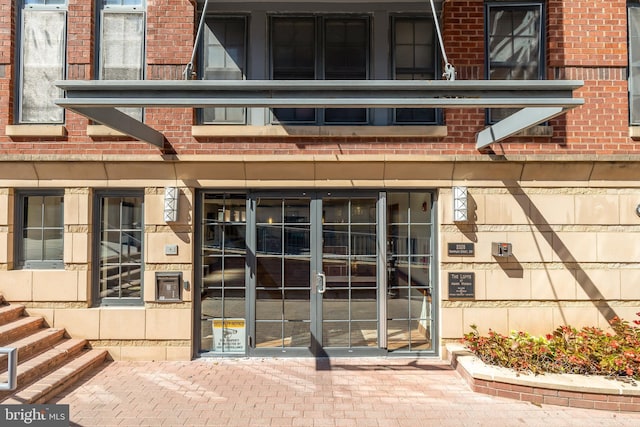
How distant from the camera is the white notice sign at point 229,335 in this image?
20.2 feet

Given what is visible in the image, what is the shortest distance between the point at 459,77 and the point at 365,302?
13.0 feet

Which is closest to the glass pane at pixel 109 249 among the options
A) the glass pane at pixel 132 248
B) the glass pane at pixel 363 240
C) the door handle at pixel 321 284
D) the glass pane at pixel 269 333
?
the glass pane at pixel 132 248

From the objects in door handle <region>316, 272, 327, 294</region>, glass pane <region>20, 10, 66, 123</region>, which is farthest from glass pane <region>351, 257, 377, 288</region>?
glass pane <region>20, 10, 66, 123</region>

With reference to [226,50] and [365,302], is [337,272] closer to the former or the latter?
[365,302]

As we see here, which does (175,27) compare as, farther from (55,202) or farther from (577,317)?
(577,317)

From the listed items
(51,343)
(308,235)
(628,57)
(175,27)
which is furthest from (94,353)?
(628,57)

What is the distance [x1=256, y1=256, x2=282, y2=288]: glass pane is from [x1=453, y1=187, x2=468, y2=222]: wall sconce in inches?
117

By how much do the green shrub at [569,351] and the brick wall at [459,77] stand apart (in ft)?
9.20

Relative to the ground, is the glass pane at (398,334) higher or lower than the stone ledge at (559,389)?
higher

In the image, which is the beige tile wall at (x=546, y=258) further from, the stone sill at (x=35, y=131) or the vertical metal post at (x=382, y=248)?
the stone sill at (x=35, y=131)

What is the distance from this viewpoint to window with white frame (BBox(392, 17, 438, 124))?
6.22 meters

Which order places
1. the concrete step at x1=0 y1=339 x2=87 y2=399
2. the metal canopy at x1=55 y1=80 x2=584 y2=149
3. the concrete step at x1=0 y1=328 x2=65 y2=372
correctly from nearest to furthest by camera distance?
the metal canopy at x1=55 y1=80 x2=584 y2=149, the concrete step at x1=0 y1=339 x2=87 y2=399, the concrete step at x1=0 y1=328 x2=65 y2=372

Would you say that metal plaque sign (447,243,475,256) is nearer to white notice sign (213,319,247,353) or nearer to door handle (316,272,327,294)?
door handle (316,272,327,294)

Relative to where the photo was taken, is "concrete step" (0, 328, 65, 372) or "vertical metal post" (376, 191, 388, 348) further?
"vertical metal post" (376, 191, 388, 348)
